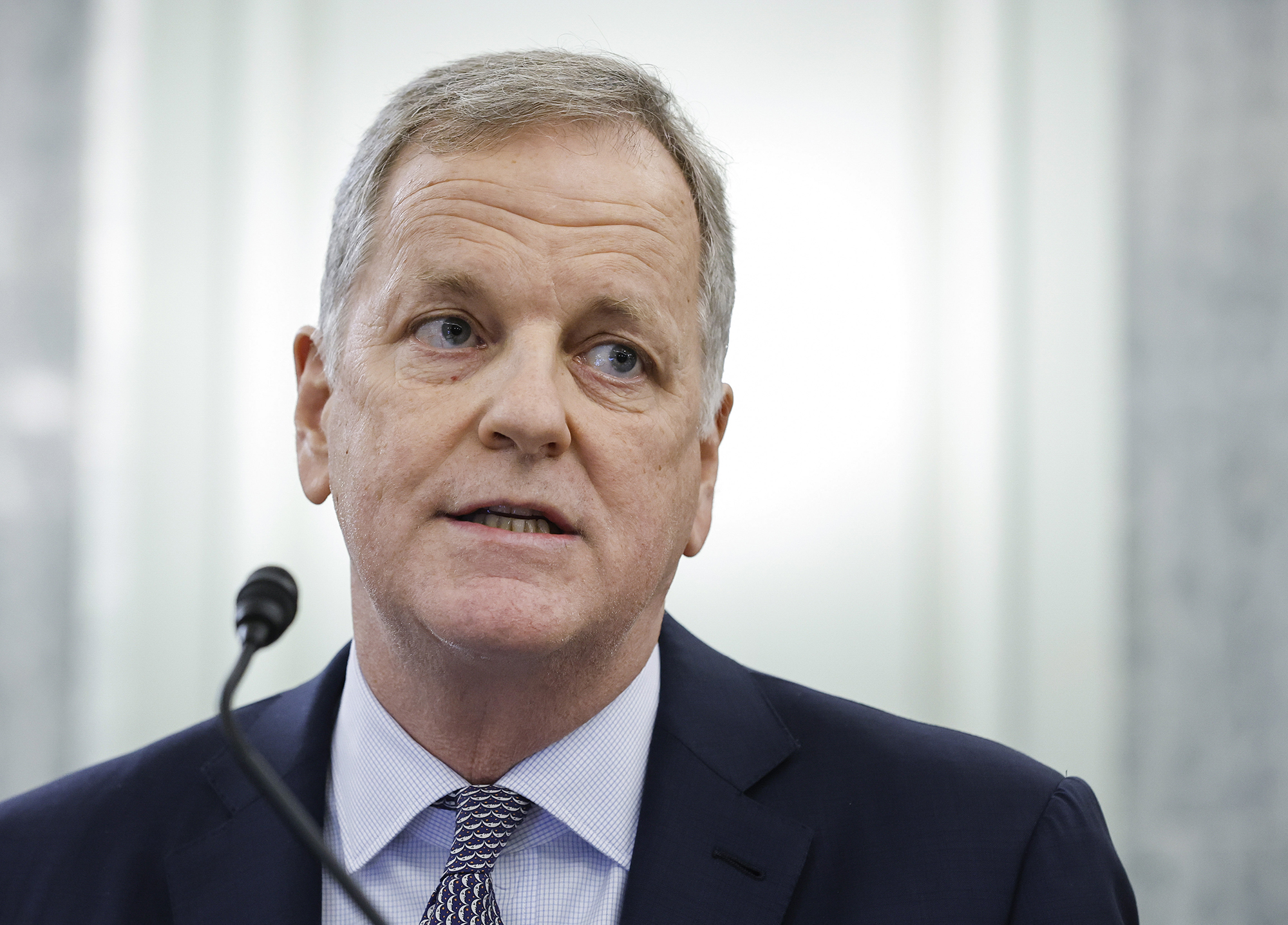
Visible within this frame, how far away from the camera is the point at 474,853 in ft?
3.97

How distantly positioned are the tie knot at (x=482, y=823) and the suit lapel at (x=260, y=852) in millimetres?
171

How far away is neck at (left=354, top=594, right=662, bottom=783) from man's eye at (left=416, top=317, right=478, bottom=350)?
1.04ft

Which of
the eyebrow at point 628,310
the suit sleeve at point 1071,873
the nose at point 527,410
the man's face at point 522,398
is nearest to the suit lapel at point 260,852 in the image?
the man's face at point 522,398

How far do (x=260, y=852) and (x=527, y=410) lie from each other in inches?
23.6

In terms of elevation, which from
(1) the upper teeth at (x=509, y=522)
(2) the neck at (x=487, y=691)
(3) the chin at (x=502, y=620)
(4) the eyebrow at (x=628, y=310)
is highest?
(4) the eyebrow at (x=628, y=310)

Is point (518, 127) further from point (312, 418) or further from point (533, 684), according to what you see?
point (533, 684)

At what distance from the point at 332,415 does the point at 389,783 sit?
431 mm

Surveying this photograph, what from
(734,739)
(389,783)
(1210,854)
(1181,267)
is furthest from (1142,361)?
(389,783)

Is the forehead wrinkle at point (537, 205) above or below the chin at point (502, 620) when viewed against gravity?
above

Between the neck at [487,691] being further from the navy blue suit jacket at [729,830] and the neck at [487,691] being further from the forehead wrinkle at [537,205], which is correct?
the forehead wrinkle at [537,205]

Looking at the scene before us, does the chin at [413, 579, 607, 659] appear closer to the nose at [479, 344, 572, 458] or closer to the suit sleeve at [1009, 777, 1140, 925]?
the nose at [479, 344, 572, 458]

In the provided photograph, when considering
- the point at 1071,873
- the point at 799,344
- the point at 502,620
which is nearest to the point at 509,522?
the point at 502,620

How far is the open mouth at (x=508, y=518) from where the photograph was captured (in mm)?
1165

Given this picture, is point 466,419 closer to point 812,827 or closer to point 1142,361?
point 812,827
